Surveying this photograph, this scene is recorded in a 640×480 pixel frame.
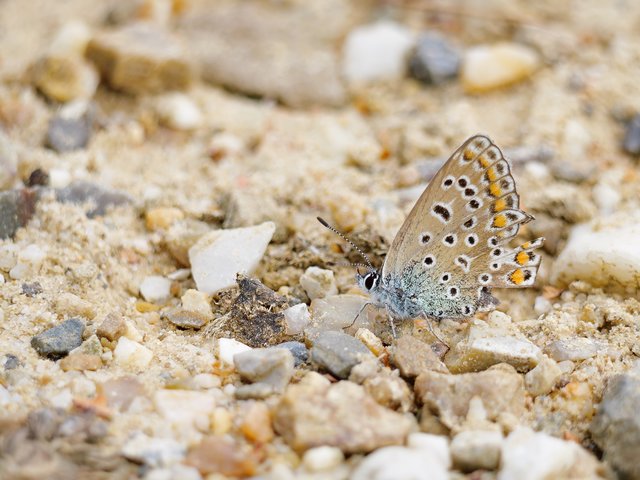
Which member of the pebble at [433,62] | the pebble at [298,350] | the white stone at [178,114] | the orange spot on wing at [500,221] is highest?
the orange spot on wing at [500,221]

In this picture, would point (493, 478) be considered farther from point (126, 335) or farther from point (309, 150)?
point (309, 150)

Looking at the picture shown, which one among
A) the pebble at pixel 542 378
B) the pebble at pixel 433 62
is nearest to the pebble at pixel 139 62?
the pebble at pixel 433 62

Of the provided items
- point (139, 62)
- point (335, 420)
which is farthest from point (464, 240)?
point (139, 62)

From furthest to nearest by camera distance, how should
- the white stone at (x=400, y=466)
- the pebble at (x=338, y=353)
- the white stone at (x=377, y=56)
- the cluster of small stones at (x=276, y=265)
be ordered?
1. the white stone at (x=377, y=56)
2. the pebble at (x=338, y=353)
3. the cluster of small stones at (x=276, y=265)
4. the white stone at (x=400, y=466)

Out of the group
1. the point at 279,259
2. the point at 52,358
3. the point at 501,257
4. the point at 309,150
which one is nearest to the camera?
the point at 52,358

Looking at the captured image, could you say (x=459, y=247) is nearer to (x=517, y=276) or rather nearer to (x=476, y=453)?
(x=517, y=276)

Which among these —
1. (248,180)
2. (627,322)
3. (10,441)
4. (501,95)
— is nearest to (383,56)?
(501,95)

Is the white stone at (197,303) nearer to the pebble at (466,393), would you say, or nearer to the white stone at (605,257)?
the pebble at (466,393)
